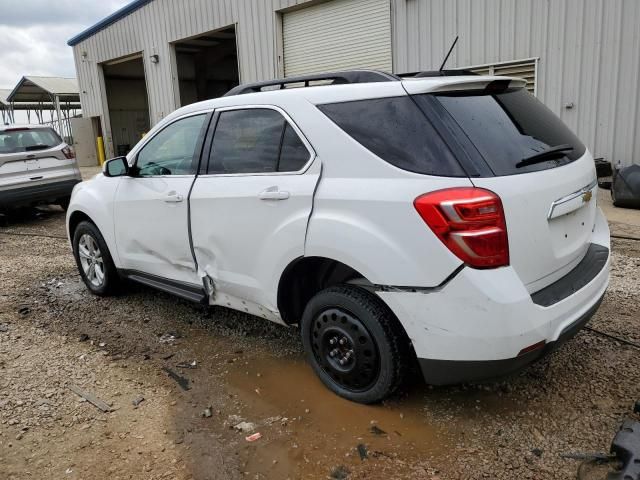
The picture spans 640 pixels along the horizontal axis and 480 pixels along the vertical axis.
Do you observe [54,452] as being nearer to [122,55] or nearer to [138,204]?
[138,204]

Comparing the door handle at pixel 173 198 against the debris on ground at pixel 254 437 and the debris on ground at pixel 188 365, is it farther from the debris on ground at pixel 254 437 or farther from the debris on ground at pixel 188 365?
the debris on ground at pixel 254 437

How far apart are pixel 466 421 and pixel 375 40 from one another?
32.5ft

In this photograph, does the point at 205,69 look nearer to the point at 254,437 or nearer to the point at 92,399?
the point at 92,399

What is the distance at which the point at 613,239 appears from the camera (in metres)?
6.00

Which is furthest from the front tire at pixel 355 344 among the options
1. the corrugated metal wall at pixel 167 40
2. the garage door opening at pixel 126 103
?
the garage door opening at pixel 126 103

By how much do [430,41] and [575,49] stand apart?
272 centimetres

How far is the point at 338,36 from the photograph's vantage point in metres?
11.9

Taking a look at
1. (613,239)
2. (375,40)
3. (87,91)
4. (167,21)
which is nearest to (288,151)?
(613,239)

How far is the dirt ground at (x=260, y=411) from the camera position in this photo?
A: 2520 millimetres

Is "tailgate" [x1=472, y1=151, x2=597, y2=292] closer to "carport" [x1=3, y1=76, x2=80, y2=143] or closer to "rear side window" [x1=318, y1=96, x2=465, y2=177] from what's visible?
"rear side window" [x1=318, y1=96, x2=465, y2=177]

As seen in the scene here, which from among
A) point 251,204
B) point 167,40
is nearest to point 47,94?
point 167,40

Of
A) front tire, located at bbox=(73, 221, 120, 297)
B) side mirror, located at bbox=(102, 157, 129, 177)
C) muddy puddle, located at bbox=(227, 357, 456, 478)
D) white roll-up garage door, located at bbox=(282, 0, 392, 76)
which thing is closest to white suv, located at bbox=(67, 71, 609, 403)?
muddy puddle, located at bbox=(227, 357, 456, 478)

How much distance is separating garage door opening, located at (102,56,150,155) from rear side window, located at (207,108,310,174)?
2016 cm

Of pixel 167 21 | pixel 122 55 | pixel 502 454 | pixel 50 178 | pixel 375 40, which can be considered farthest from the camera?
pixel 122 55
